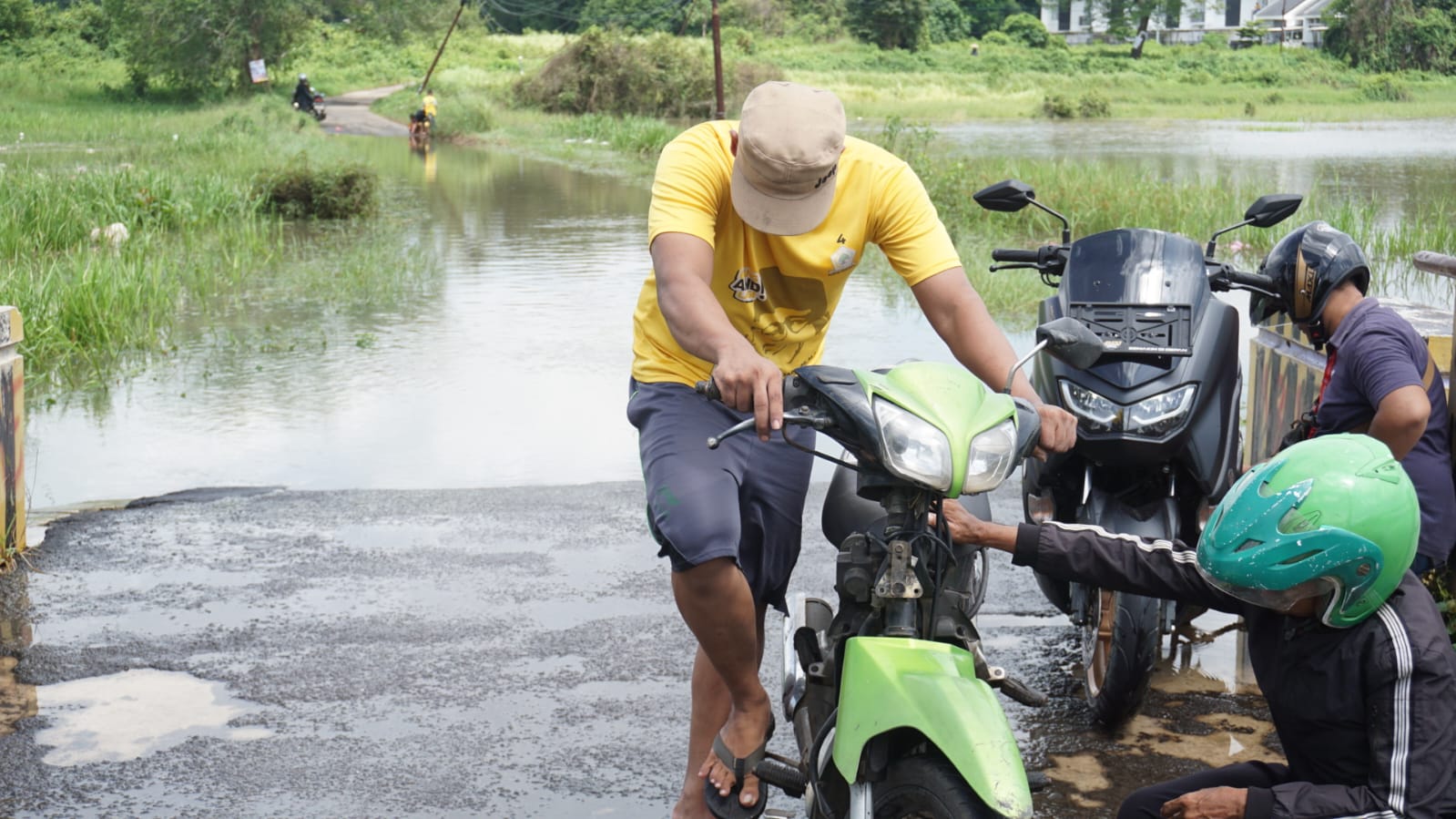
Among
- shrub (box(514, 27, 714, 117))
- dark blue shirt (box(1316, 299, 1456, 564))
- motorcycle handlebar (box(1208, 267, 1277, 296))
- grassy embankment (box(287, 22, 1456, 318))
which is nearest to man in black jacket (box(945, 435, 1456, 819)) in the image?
dark blue shirt (box(1316, 299, 1456, 564))

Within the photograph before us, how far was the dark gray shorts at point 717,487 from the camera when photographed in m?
3.10

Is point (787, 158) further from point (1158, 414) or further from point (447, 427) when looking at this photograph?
point (447, 427)

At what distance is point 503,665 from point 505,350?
5.73 metres

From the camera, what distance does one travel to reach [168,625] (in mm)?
5000

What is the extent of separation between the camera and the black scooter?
3904mm

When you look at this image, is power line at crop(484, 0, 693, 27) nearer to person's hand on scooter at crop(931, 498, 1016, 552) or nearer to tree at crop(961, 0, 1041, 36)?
tree at crop(961, 0, 1041, 36)

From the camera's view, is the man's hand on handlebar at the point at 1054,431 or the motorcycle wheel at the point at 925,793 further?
the man's hand on handlebar at the point at 1054,431

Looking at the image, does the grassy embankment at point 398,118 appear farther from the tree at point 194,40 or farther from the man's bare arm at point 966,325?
the man's bare arm at point 966,325

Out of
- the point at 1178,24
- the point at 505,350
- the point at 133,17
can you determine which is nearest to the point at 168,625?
the point at 505,350

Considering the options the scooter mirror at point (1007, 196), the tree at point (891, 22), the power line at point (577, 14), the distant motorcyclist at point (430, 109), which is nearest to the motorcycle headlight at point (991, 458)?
the scooter mirror at point (1007, 196)

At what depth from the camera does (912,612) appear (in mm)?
2795

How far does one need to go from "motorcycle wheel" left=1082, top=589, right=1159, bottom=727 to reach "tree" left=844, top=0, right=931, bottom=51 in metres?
77.5

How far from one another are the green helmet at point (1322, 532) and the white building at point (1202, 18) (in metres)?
88.9

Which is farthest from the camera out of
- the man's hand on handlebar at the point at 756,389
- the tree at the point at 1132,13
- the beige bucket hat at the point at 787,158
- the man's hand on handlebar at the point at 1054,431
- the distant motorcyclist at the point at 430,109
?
the tree at the point at 1132,13
